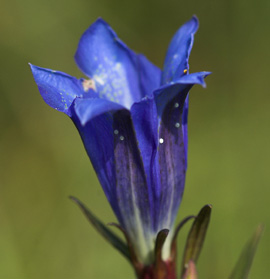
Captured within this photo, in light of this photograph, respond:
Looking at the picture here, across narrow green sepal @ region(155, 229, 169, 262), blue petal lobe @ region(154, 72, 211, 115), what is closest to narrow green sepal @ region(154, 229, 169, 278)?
narrow green sepal @ region(155, 229, 169, 262)

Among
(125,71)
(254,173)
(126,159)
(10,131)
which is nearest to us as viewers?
(126,159)

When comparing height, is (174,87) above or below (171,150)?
above

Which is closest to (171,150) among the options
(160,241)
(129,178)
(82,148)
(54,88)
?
(129,178)

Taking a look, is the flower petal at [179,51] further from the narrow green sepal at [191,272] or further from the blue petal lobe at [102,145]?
the narrow green sepal at [191,272]

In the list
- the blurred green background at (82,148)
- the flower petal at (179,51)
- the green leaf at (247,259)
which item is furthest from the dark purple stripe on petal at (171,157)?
the blurred green background at (82,148)

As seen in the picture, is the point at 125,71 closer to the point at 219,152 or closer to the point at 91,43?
the point at 91,43

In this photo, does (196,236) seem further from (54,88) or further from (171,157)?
(54,88)

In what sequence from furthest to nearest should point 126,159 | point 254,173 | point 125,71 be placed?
point 254,173, point 125,71, point 126,159

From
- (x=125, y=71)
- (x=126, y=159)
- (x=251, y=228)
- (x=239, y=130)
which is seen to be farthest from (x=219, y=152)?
(x=126, y=159)
